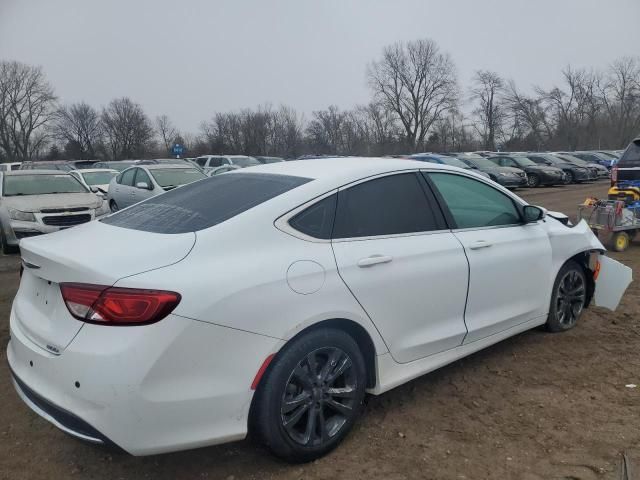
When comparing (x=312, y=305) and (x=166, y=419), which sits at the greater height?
(x=312, y=305)

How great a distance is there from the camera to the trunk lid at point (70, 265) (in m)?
2.35

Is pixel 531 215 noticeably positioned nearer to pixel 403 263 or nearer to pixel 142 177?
pixel 403 263

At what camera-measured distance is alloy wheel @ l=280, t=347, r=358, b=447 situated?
2.62 metres

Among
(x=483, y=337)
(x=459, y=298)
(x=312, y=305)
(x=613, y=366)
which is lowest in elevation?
(x=613, y=366)

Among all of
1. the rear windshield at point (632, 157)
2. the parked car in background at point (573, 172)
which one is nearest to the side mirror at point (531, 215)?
the rear windshield at point (632, 157)

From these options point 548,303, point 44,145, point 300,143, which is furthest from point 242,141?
point 548,303

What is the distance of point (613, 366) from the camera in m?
3.86

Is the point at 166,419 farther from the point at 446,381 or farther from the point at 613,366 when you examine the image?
the point at 613,366

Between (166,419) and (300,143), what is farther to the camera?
(300,143)

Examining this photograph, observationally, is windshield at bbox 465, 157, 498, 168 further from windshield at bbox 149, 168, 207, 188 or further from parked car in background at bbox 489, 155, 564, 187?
windshield at bbox 149, 168, 207, 188

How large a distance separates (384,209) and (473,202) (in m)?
0.99

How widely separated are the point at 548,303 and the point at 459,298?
1298mm

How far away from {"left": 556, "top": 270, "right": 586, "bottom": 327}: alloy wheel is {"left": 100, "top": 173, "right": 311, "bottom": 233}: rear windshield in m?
→ 2.62

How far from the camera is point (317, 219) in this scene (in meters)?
2.86
